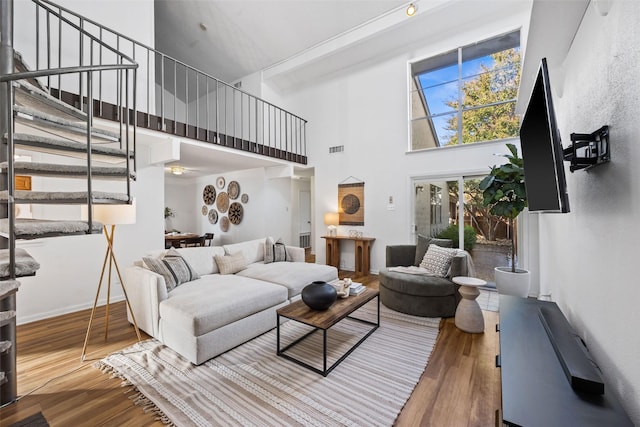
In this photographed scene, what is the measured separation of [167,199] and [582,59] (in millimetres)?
9162

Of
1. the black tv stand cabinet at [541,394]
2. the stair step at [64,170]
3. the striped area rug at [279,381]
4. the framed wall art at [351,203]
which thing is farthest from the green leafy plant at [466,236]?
the stair step at [64,170]

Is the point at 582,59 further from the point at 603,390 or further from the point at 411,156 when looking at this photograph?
the point at 411,156

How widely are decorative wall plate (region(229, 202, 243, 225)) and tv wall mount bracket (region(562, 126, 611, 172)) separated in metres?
6.77

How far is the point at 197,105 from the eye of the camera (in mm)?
3928

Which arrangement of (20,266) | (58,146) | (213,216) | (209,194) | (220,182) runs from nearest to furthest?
(20,266)
(58,146)
(220,182)
(213,216)
(209,194)

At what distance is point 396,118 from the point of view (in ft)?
16.6

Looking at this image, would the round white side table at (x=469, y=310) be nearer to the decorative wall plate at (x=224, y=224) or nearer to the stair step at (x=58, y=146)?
the stair step at (x=58, y=146)

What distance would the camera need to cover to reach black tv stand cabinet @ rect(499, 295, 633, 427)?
39.2 inches

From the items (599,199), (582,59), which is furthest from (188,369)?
(582,59)

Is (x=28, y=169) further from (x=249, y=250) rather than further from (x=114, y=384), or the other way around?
(x=249, y=250)

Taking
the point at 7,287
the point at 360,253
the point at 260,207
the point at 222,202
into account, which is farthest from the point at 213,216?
the point at 7,287

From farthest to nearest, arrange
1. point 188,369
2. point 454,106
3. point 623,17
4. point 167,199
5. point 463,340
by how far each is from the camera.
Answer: point 167,199
point 454,106
point 463,340
point 188,369
point 623,17

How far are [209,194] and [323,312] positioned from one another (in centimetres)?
698

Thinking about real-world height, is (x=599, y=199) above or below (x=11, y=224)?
above
